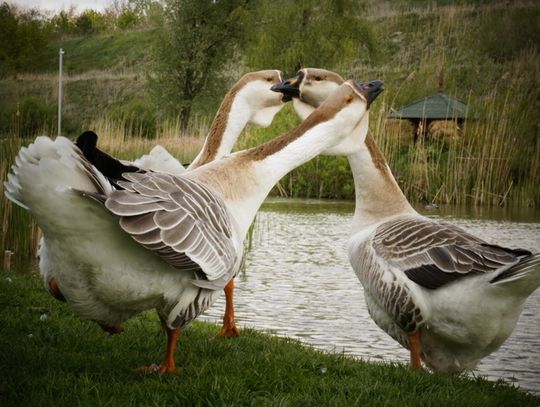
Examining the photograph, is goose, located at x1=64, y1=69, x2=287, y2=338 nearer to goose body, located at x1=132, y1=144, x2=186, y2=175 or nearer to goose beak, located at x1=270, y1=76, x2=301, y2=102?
goose body, located at x1=132, y1=144, x2=186, y2=175

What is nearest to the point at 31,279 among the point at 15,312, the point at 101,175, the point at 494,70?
the point at 15,312

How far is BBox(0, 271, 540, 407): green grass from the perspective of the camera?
3.35 meters

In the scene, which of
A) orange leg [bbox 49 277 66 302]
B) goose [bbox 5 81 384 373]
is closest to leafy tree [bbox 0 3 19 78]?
goose [bbox 5 81 384 373]

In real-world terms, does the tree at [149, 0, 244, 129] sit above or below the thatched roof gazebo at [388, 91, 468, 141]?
above

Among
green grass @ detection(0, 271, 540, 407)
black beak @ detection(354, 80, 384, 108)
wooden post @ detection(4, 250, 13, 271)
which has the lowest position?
wooden post @ detection(4, 250, 13, 271)

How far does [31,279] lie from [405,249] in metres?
3.70

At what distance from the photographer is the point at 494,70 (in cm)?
3186

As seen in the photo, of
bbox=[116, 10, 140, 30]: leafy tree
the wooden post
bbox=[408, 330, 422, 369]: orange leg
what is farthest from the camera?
bbox=[116, 10, 140, 30]: leafy tree

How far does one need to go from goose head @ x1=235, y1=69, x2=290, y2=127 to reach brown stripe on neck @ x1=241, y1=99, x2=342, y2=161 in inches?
62.6

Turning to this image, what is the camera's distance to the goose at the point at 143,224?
309cm

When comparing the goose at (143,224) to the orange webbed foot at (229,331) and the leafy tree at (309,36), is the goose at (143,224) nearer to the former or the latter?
the orange webbed foot at (229,331)

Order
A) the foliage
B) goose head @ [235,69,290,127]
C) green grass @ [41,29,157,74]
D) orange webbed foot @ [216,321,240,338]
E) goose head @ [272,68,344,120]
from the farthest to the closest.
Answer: green grass @ [41,29,157,74] → the foliage → goose head @ [235,69,290,127] → goose head @ [272,68,344,120] → orange webbed foot @ [216,321,240,338]

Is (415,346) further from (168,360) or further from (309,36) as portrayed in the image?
(309,36)

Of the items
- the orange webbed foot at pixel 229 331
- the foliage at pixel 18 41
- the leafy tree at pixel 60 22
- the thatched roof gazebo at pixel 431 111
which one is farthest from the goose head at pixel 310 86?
the leafy tree at pixel 60 22
